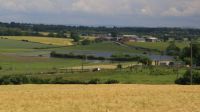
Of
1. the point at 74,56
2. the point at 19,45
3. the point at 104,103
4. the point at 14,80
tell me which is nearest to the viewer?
the point at 104,103

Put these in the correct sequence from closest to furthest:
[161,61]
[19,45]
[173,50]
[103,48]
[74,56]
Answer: [161,61]
[74,56]
[173,50]
[103,48]
[19,45]

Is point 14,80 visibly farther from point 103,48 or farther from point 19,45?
point 19,45

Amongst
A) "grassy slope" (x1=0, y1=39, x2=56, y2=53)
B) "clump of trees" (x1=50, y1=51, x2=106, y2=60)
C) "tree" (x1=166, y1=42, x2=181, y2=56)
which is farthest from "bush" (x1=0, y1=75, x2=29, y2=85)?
"grassy slope" (x1=0, y1=39, x2=56, y2=53)

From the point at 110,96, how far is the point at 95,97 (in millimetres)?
890

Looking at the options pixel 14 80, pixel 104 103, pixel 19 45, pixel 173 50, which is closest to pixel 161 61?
pixel 173 50

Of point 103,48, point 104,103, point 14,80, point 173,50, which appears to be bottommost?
point 103,48

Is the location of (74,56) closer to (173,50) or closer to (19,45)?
(173,50)

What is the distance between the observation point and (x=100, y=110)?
2036 cm

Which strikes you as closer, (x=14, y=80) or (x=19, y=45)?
(x=14, y=80)

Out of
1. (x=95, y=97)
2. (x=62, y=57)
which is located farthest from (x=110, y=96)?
(x=62, y=57)

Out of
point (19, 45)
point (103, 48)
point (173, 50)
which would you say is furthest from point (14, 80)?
point (19, 45)

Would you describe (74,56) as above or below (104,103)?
below

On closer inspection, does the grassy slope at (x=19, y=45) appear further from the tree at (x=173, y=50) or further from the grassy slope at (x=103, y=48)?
the tree at (x=173, y=50)

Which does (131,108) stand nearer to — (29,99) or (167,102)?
(167,102)
